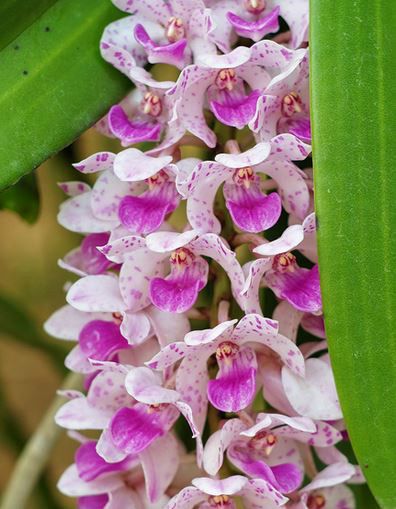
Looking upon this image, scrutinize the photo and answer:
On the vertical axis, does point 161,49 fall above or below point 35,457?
above

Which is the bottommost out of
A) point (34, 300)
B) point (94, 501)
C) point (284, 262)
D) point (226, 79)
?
point (34, 300)

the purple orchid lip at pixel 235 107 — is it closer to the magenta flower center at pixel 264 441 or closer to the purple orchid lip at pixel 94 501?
the magenta flower center at pixel 264 441

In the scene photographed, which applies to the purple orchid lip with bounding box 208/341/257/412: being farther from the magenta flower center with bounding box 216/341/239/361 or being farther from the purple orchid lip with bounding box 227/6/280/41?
the purple orchid lip with bounding box 227/6/280/41

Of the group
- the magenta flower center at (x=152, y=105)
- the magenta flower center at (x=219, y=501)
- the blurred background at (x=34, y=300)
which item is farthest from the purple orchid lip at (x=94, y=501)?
the blurred background at (x=34, y=300)

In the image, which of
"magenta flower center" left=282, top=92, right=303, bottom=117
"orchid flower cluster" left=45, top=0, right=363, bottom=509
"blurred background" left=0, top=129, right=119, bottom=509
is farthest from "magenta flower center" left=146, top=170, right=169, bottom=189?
"blurred background" left=0, top=129, right=119, bottom=509

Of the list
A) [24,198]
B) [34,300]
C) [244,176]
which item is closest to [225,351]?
[244,176]

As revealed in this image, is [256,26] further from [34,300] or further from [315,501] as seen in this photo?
[34,300]
